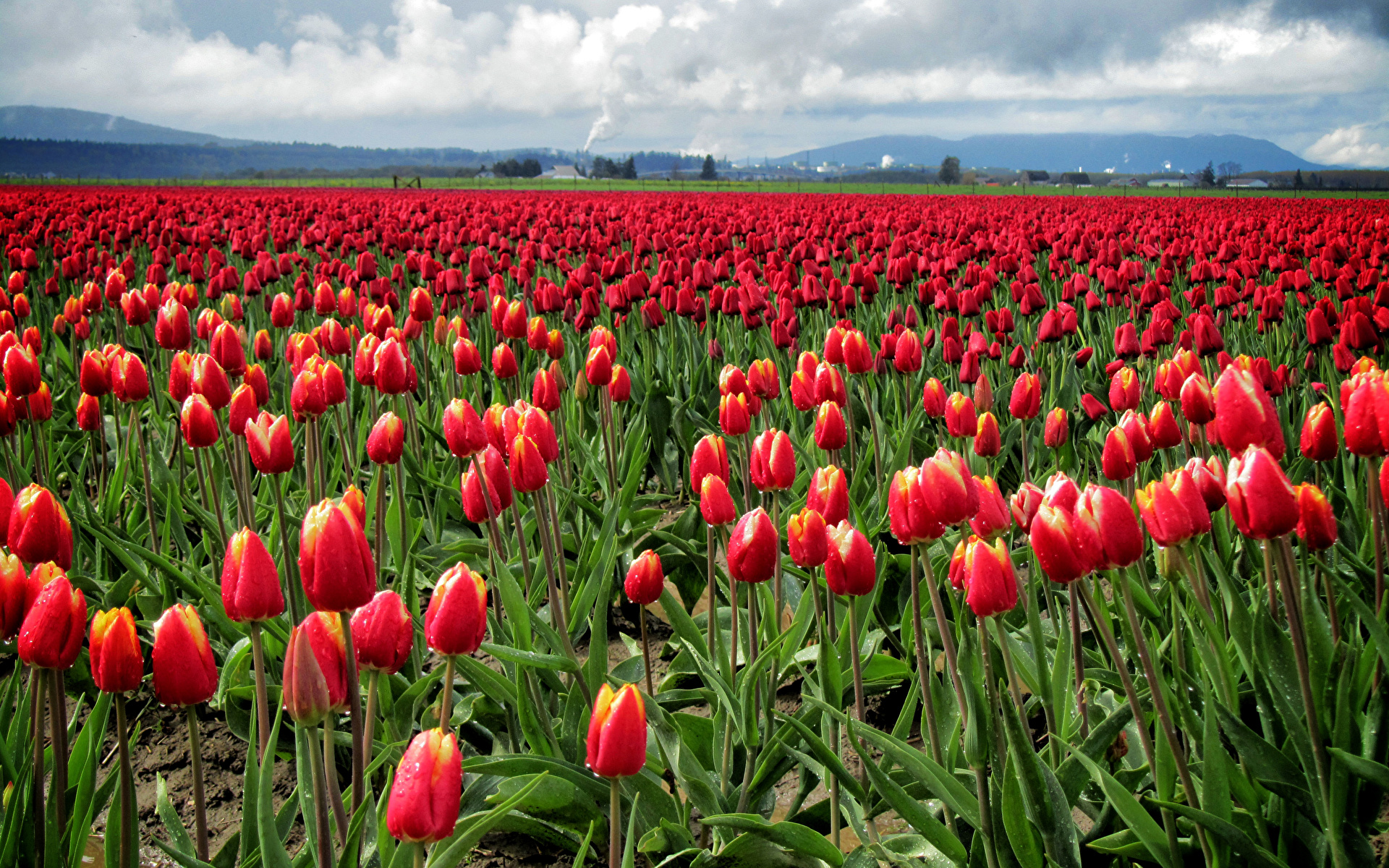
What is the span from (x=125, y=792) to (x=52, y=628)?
0.33 meters

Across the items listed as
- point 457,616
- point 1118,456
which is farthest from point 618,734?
point 1118,456

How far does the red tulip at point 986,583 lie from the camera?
5.40 ft

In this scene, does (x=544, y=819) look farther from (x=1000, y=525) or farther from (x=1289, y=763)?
(x=1289, y=763)

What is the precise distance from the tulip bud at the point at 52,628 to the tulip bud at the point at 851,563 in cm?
131

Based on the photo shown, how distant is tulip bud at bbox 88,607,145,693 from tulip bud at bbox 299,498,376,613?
0.30 m

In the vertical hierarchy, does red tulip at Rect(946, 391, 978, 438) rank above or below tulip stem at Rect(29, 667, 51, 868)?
above

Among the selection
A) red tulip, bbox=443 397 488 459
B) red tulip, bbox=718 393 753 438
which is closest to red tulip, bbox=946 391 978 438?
red tulip, bbox=718 393 753 438

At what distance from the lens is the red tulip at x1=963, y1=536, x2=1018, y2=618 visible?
64.8 inches

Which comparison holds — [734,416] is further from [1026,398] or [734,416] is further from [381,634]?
[381,634]

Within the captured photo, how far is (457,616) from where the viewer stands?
1587mm

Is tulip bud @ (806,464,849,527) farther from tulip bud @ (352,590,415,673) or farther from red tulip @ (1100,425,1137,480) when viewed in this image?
tulip bud @ (352,590,415,673)

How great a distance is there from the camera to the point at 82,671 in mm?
3027

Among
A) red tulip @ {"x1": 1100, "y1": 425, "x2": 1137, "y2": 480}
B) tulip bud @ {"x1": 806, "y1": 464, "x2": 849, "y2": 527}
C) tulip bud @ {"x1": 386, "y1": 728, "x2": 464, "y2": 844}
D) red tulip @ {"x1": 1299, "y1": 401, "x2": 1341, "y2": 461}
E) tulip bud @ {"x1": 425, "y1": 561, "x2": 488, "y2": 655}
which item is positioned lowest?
tulip bud @ {"x1": 386, "y1": 728, "x2": 464, "y2": 844}

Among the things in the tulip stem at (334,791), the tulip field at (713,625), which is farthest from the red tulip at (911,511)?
the tulip stem at (334,791)
